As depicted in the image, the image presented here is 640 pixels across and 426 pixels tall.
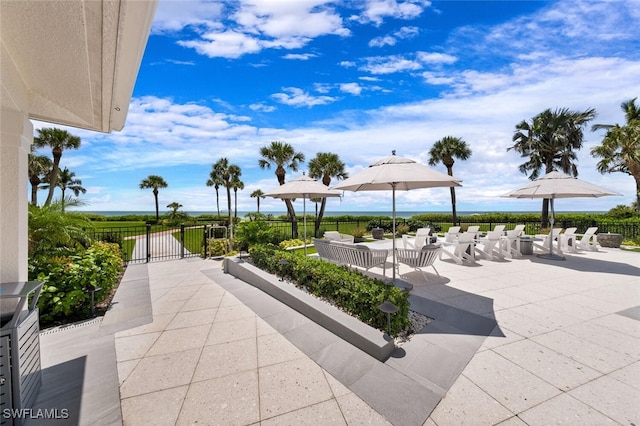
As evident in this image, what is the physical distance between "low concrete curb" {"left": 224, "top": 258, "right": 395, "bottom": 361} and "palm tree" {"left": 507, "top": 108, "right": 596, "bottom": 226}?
19.1 metres

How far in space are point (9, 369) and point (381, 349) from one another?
10.0 feet

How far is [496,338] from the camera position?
3266 millimetres

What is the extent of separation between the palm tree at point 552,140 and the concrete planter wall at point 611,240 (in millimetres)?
6819

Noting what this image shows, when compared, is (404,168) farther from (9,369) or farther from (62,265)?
(62,265)

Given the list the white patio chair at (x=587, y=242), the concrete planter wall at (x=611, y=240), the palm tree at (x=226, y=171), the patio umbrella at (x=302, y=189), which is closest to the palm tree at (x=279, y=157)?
the patio umbrella at (x=302, y=189)

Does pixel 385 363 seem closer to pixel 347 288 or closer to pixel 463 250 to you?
pixel 347 288

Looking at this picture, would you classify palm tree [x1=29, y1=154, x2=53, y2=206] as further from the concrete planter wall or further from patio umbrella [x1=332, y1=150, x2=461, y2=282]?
the concrete planter wall

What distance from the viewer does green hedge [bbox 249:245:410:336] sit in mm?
3381

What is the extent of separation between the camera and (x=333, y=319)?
3391 mm

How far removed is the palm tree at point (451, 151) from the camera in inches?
809

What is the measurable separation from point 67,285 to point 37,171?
26828 millimetres

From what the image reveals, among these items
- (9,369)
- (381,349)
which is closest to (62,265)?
(9,369)

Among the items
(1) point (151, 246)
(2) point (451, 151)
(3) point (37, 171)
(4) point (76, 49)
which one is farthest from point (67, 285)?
(3) point (37, 171)

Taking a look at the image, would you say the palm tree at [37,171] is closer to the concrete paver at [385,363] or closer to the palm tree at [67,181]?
the palm tree at [67,181]
